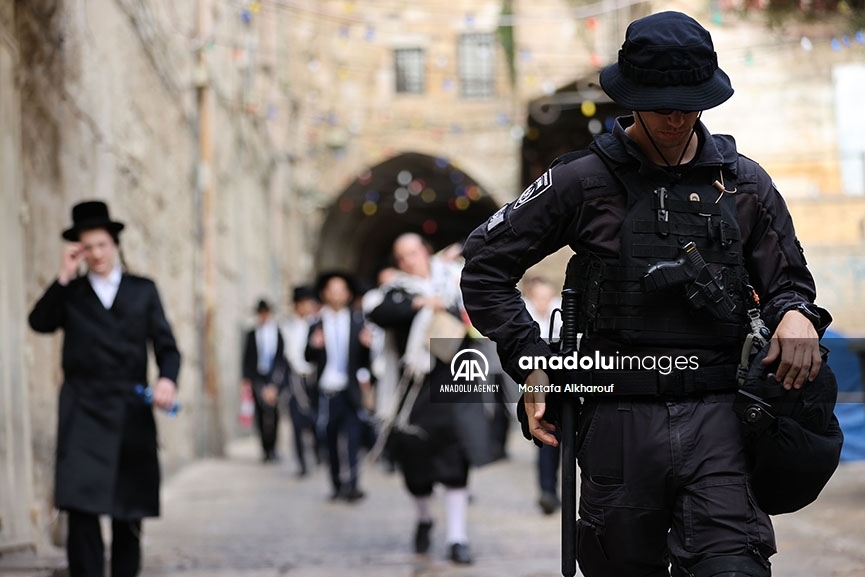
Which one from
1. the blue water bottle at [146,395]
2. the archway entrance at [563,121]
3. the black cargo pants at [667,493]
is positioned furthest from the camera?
the archway entrance at [563,121]

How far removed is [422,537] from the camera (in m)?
6.96

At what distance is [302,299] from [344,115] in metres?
13.0

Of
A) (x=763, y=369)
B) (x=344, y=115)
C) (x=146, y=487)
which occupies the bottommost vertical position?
(x=146, y=487)

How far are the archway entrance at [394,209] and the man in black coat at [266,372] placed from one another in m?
10.8

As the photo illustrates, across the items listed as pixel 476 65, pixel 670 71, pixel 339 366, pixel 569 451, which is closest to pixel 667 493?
pixel 569 451

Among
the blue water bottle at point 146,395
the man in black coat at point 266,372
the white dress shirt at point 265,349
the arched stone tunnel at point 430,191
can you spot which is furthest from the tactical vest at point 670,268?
the arched stone tunnel at point 430,191

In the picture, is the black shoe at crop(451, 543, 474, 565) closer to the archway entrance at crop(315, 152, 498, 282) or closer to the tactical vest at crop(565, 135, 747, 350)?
the tactical vest at crop(565, 135, 747, 350)

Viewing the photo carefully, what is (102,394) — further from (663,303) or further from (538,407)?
(663,303)

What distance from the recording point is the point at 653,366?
313 centimetres

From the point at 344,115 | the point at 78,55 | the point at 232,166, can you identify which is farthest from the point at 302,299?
the point at 344,115

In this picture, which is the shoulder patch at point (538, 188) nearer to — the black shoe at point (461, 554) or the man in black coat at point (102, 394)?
the man in black coat at point (102, 394)

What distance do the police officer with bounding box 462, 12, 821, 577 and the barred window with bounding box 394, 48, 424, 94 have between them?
2332cm

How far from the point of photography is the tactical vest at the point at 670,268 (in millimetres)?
3127

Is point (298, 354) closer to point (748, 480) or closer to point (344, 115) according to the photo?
point (748, 480)
